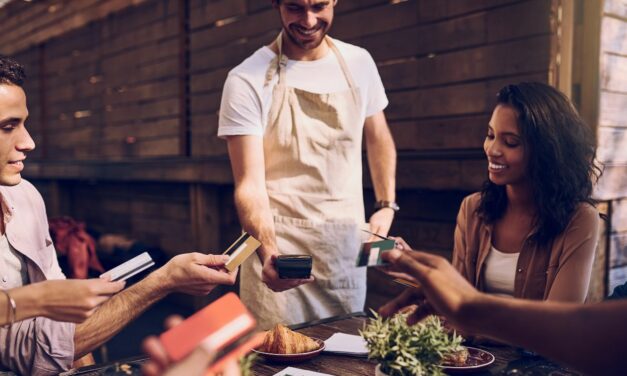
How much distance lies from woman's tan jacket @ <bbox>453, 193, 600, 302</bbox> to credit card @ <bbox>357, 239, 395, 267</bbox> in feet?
3.39

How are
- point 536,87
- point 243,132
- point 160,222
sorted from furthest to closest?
point 160,222, point 243,132, point 536,87

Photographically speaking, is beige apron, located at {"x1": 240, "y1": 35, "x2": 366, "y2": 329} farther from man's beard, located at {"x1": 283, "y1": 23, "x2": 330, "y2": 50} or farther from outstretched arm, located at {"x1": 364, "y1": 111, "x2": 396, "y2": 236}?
outstretched arm, located at {"x1": 364, "y1": 111, "x2": 396, "y2": 236}

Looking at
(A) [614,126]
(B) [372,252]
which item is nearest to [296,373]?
(B) [372,252]

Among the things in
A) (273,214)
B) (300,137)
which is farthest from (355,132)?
(273,214)

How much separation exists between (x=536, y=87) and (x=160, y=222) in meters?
5.07

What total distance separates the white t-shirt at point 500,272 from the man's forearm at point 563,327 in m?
1.30

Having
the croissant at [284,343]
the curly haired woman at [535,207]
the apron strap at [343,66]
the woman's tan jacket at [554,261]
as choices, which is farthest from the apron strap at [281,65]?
the croissant at [284,343]

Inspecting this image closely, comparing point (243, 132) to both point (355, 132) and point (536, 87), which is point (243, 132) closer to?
point (355, 132)

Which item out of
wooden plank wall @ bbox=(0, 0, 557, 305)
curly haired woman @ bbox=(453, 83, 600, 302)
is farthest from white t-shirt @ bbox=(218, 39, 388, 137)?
wooden plank wall @ bbox=(0, 0, 557, 305)

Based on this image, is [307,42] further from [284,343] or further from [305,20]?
[284,343]

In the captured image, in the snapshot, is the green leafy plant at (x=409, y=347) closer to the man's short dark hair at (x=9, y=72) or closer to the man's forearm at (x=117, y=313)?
the man's forearm at (x=117, y=313)

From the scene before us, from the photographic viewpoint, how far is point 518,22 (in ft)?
10.3

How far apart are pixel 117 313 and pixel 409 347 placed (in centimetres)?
94

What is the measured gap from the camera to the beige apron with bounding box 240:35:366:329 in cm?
266
